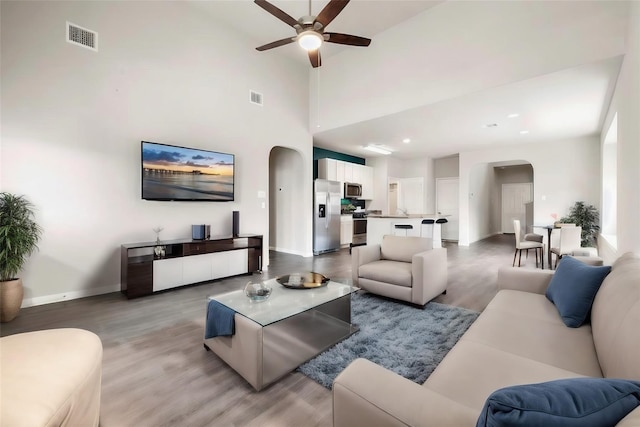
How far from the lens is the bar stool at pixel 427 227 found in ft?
21.3

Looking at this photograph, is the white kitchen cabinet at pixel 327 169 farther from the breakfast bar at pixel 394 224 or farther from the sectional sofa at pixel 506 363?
the sectional sofa at pixel 506 363

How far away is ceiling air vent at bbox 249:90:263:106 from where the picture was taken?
5074mm

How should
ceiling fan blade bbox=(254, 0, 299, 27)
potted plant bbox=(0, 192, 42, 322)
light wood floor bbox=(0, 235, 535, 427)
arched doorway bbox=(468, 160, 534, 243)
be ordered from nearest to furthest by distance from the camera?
1. light wood floor bbox=(0, 235, 535, 427)
2. ceiling fan blade bbox=(254, 0, 299, 27)
3. potted plant bbox=(0, 192, 42, 322)
4. arched doorway bbox=(468, 160, 534, 243)

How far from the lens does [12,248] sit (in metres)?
2.71

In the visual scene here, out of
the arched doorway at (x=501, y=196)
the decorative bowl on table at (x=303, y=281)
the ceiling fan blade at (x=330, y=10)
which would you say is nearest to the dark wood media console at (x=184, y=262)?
the decorative bowl on table at (x=303, y=281)

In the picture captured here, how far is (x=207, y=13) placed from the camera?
4.43m

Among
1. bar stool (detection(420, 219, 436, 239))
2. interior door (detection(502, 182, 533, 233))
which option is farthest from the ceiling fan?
interior door (detection(502, 182, 533, 233))

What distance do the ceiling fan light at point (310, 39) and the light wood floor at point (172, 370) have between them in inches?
123

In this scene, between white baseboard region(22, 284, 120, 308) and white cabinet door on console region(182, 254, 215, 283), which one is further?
white cabinet door on console region(182, 254, 215, 283)

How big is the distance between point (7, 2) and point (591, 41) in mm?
6436

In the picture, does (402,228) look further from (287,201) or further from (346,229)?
(287,201)

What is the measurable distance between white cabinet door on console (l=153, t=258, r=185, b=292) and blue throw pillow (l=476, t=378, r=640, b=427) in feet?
12.8

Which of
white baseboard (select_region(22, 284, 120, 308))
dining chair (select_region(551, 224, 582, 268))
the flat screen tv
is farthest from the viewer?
dining chair (select_region(551, 224, 582, 268))

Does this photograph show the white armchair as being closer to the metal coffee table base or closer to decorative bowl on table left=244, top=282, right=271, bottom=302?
the metal coffee table base
